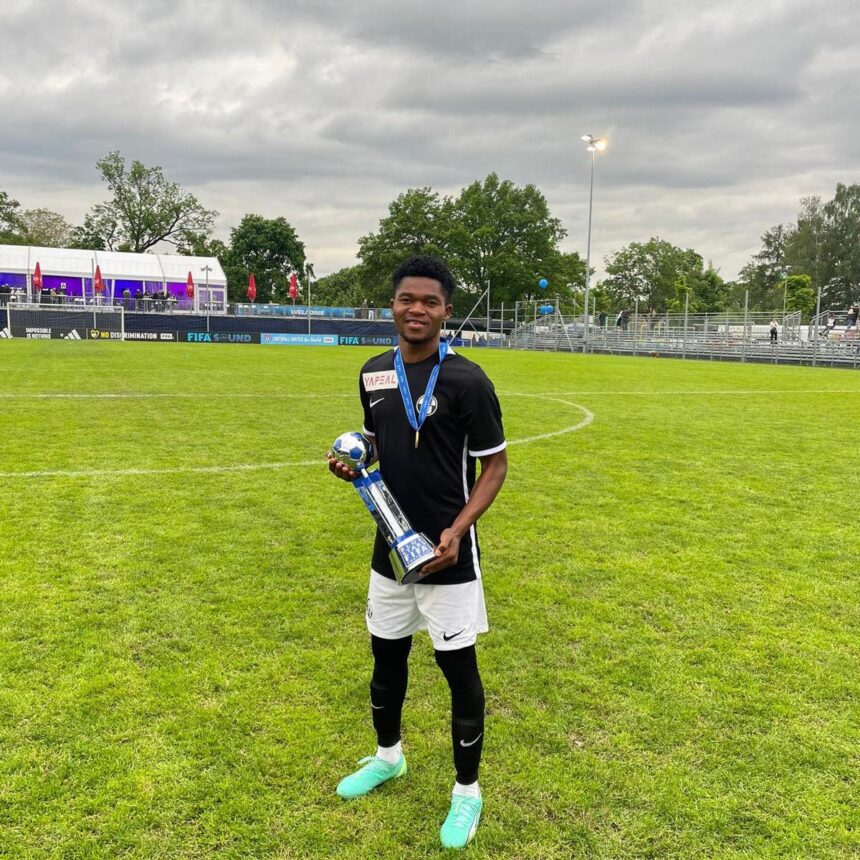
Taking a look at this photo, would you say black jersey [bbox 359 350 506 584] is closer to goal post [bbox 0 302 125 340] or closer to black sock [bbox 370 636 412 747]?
black sock [bbox 370 636 412 747]

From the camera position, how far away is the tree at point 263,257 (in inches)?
3182

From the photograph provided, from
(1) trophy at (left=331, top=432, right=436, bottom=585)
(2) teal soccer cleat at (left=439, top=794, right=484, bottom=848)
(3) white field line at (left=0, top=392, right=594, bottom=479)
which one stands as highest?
(1) trophy at (left=331, top=432, right=436, bottom=585)

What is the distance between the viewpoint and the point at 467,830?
A: 2.44 metres

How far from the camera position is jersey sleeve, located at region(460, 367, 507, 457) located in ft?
7.93

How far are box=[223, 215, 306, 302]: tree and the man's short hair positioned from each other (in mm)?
81618

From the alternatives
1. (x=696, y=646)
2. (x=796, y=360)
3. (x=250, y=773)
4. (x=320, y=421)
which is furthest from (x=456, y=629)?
(x=796, y=360)

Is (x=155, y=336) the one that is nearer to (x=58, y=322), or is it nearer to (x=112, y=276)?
(x=58, y=322)

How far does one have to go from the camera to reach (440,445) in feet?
8.14

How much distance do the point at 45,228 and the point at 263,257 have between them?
80.5 feet

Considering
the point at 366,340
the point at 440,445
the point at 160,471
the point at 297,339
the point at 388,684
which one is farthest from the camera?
the point at 366,340

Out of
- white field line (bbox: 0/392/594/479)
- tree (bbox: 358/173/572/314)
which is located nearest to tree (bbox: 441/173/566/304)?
tree (bbox: 358/173/572/314)

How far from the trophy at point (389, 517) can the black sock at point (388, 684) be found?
0.38m

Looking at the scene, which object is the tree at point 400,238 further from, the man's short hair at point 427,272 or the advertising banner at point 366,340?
the man's short hair at point 427,272

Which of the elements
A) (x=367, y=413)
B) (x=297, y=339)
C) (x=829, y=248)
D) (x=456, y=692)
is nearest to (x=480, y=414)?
(x=367, y=413)
